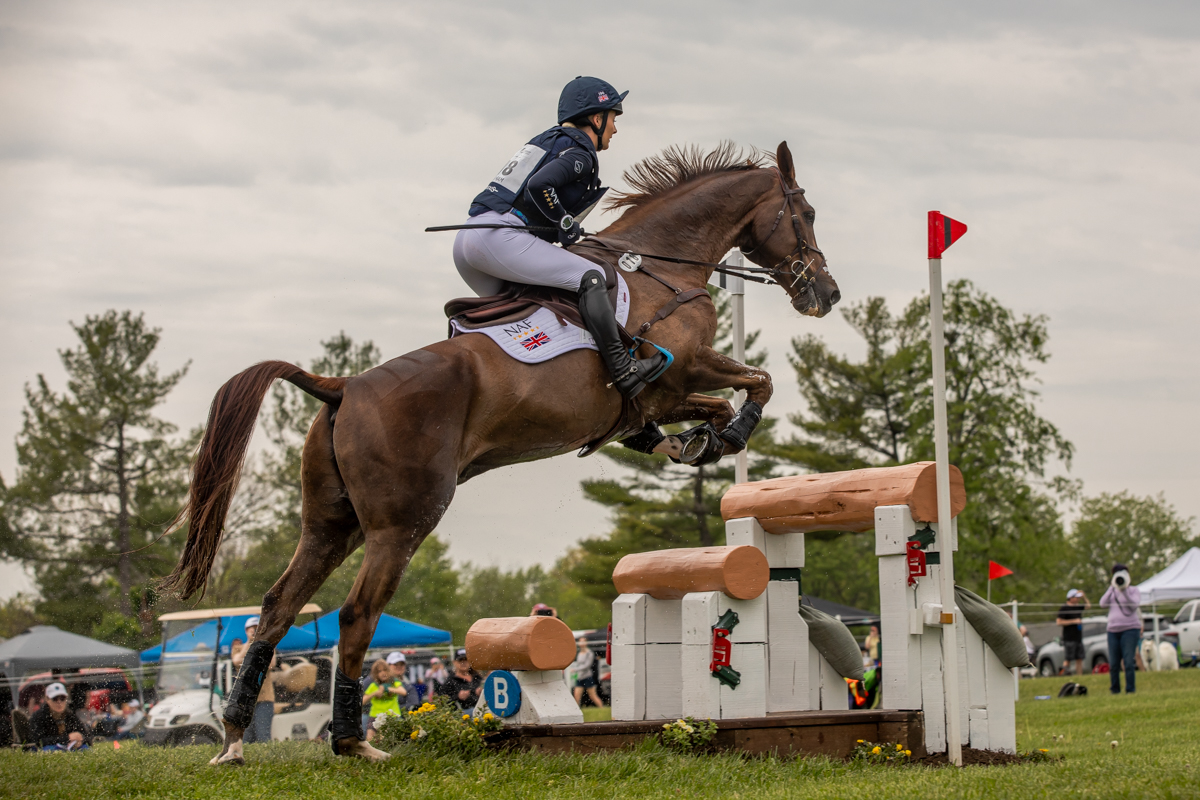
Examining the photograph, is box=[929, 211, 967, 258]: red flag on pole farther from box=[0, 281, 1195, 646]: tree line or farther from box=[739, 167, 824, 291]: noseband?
box=[0, 281, 1195, 646]: tree line

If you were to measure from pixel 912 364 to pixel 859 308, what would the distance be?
300 cm

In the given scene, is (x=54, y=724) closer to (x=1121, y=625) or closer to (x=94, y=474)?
(x=1121, y=625)

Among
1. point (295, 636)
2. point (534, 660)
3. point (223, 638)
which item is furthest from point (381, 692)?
point (534, 660)

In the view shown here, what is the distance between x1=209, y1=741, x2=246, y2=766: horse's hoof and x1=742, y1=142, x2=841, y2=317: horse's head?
367 cm

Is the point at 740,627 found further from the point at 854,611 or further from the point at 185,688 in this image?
Answer: the point at 854,611

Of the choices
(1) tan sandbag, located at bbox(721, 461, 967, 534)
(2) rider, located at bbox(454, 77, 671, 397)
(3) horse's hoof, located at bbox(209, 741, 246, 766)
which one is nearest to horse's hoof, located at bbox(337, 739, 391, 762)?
(3) horse's hoof, located at bbox(209, 741, 246, 766)

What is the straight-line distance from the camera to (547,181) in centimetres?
515

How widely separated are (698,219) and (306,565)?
274 cm

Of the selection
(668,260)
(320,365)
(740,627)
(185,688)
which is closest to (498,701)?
(740,627)

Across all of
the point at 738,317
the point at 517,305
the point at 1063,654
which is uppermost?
the point at 738,317

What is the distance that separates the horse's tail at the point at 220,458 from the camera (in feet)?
16.1

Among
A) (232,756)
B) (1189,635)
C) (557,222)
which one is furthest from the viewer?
(1189,635)

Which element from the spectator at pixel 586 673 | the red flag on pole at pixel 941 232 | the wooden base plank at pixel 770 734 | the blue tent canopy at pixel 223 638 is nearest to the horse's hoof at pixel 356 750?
the wooden base plank at pixel 770 734

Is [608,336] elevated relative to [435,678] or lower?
elevated
